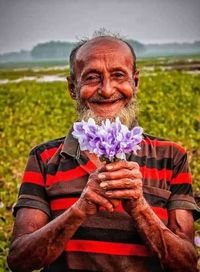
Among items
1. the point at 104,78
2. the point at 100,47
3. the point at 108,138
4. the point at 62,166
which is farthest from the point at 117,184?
the point at 100,47

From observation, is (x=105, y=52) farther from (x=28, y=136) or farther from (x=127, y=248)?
(x=28, y=136)

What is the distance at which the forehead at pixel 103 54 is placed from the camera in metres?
2.33

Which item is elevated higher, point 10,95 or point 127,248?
point 127,248

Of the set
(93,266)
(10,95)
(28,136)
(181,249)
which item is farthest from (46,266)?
(10,95)

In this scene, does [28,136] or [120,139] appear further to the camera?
[28,136]

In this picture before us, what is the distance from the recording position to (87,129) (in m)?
1.84

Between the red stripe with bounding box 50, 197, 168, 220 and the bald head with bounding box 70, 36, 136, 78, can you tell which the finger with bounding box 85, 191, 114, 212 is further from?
the bald head with bounding box 70, 36, 136, 78

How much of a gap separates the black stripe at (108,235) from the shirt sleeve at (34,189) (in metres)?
0.17

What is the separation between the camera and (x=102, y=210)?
88.4 inches

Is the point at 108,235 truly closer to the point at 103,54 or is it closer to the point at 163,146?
the point at 163,146

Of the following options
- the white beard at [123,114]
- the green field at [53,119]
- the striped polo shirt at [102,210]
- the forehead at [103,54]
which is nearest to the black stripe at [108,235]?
the striped polo shirt at [102,210]

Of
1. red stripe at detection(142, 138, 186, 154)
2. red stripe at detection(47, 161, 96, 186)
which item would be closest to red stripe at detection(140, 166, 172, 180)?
red stripe at detection(142, 138, 186, 154)

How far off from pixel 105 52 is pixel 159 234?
760 millimetres

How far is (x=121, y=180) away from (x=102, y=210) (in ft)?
1.17
